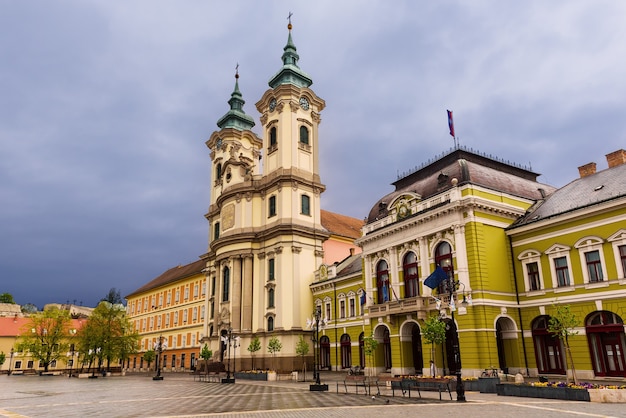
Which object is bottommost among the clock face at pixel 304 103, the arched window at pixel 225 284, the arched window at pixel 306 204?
the arched window at pixel 225 284

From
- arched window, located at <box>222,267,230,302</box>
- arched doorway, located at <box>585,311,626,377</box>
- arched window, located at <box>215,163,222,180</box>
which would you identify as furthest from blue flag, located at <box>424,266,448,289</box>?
arched window, located at <box>215,163,222,180</box>

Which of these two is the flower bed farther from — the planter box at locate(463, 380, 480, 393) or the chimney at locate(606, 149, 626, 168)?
the chimney at locate(606, 149, 626, 168)

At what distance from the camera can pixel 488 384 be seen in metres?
24.8

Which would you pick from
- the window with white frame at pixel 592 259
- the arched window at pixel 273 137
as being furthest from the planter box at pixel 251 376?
the arched window at pixel 273 137

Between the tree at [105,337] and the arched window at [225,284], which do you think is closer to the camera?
the arched window at [225,284]

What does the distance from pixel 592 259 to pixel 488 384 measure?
36.9 feet

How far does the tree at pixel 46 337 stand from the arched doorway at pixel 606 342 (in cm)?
6613

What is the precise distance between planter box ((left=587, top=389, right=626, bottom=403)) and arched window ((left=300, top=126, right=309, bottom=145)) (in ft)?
144

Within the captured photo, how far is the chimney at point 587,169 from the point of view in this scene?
38.7 m

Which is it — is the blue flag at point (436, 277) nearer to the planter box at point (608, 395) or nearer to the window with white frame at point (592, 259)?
the window with white frame at point (592, 259)

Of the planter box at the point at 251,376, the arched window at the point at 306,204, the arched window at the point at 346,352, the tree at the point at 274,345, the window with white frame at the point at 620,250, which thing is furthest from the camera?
the arched window at the point at 306,204

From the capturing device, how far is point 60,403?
23625 millimetres

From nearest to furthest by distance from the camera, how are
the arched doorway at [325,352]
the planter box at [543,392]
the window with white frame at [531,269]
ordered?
1. the planter box at [543,392]
2. the window with white frame at [531,269]
3. the arched doorway at [325,352]

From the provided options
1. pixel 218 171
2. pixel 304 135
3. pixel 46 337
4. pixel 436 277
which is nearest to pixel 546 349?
pixel 436 277
